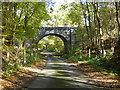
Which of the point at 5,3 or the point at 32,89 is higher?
the point at 5,3

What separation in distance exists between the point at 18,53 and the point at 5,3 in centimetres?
529

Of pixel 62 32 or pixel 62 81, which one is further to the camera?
pixel 62 32

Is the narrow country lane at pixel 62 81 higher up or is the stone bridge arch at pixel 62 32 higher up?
the stone bridge arch at pixel 62 32

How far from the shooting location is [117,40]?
13164 mm

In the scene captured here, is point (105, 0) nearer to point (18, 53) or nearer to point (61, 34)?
point (18, 53)

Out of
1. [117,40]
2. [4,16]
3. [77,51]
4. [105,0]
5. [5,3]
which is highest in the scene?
[105,0]

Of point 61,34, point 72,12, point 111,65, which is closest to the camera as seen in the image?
point 111,65

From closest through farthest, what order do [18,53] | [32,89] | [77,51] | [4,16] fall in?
[32,89] → [4,16] → [18,53] → [77,51]

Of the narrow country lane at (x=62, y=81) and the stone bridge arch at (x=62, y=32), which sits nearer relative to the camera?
the narrow country lane at (x=62, y=81)

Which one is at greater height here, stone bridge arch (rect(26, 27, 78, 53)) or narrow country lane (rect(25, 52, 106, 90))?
stone bridge arch (rect(26, 27, 78, 53))

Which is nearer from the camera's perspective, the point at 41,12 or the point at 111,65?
the point at 111,65

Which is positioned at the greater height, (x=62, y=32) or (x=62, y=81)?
(x=62, y=32)

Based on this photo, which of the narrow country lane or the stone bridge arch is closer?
the narrow country lane

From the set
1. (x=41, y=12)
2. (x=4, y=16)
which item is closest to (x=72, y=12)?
(x=41, y=12)
